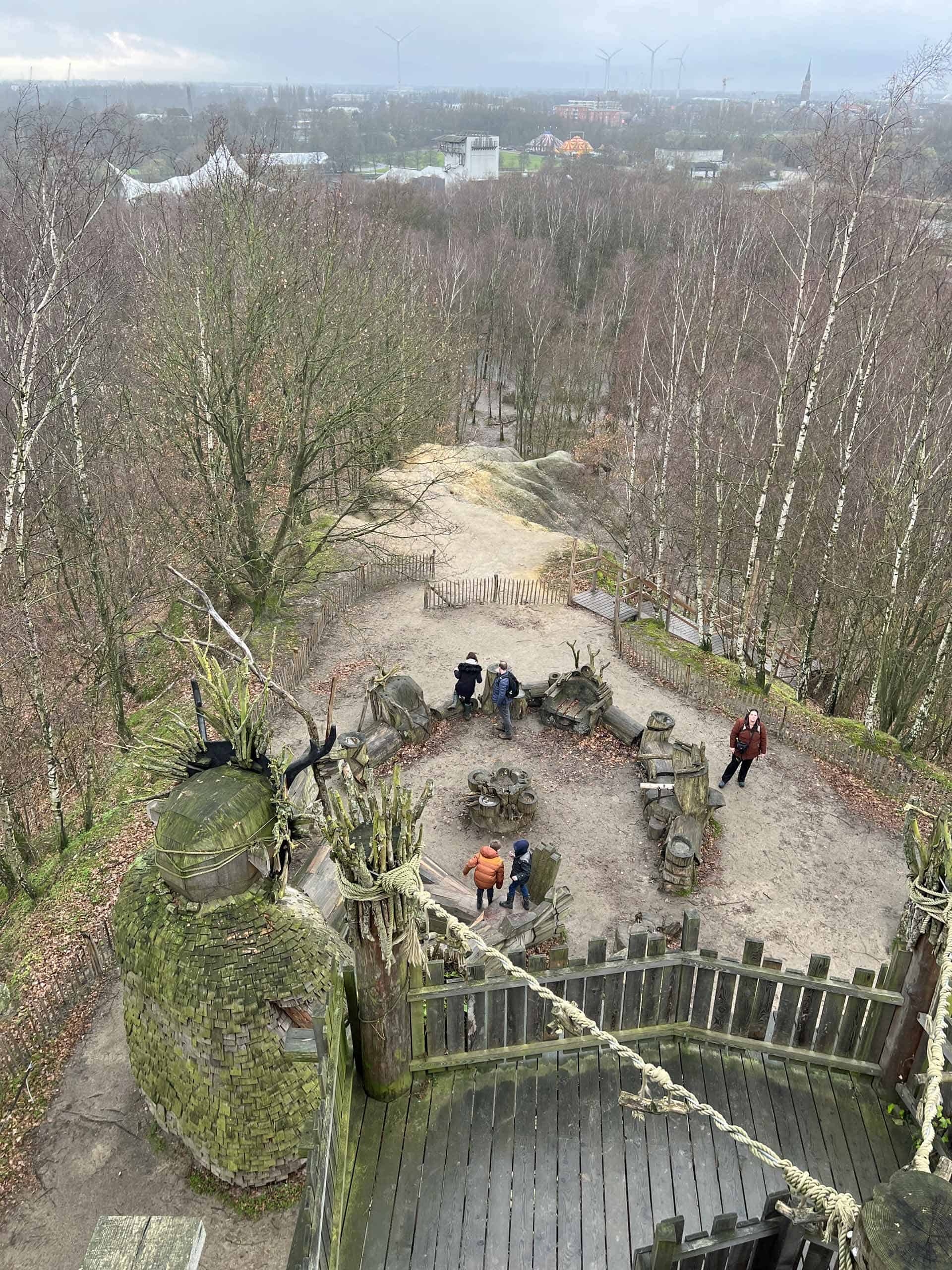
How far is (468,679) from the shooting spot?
1573 centimetres

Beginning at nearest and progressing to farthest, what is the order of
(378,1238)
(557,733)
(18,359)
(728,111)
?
(378,1238) → (18,359) → (557,733) → (728,111)

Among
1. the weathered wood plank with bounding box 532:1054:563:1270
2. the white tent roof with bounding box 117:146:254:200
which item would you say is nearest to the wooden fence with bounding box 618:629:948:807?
the weathered wood plank with bounding box 532:1054:563:1270

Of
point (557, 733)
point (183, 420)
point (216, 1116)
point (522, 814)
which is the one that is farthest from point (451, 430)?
point (216, 1116)

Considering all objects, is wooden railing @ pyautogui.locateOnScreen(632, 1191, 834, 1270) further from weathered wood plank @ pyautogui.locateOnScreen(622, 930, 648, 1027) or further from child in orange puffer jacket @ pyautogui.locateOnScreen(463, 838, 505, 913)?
child in orange puffer jacket @ pyautogui.locateOnScreen(463, 838, 505, 913)

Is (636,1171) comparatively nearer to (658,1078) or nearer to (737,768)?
(658,1078)

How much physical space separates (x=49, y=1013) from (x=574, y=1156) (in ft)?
23.5

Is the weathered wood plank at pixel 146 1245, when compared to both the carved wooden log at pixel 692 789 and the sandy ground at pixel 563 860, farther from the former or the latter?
the carved wooden log at pixel 692 789

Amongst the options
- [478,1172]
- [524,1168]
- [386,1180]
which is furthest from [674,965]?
[386,1180]

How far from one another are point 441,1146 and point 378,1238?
25.1 inches

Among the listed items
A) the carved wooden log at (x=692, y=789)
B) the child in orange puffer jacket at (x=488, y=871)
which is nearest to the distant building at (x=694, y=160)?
the carved wooden log at (x=692, y=789)

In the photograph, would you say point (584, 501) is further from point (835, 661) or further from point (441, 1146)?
point (441, 1146)

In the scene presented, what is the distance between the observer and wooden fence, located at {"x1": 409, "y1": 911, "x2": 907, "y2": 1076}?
5633 millimetres

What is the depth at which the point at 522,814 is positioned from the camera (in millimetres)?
13516

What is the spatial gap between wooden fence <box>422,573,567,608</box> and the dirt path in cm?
1364
